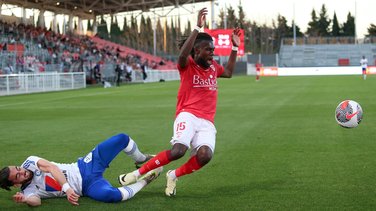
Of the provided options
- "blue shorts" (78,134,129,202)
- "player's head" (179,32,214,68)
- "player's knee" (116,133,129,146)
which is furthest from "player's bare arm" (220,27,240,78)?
"blue shorts" (78,134,129,202)

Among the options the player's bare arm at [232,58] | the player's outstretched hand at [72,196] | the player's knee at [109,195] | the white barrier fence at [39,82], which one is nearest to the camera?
the player's outstretched hand at [72,196]

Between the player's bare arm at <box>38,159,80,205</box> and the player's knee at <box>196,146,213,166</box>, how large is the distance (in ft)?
4.72

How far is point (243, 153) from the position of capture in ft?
31.8

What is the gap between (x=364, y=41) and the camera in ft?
292

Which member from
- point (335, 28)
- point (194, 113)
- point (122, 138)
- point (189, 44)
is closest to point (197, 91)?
point (194, 113)

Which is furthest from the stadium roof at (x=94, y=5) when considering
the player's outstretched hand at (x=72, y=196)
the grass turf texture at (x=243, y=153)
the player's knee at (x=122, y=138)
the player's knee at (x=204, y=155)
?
the player's outstretched hand at (x=72, y=196)

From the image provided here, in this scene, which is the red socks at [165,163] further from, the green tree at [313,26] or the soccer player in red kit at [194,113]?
the green tree at [313,26]

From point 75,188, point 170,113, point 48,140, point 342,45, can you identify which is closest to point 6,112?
point 170,113

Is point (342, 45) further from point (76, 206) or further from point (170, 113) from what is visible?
point (76, 206)

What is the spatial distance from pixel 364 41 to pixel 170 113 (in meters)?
77.3

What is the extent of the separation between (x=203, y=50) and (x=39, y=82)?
2999cm

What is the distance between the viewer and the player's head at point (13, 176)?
6.15m

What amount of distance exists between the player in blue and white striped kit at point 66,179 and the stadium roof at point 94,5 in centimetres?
5173

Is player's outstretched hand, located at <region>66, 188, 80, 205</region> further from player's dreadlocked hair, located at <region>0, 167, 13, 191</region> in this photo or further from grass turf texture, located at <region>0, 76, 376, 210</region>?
player's dreadlocked hair, located at <region>0, 167, 13, 191</region>
